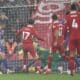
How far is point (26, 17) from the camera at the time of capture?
15.8 m

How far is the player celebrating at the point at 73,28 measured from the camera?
532 inches

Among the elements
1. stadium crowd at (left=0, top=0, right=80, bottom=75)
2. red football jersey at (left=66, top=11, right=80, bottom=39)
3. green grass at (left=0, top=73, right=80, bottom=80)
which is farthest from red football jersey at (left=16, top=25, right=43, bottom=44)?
red football jersey at (left=66, top=11, right=80, bottom=39)

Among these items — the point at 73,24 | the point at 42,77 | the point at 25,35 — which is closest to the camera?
the point at 73,24

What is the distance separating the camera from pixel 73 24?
13578mm

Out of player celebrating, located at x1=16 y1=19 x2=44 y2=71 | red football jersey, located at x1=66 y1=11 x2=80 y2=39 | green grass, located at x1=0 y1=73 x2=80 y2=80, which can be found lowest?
green grass, located at x1=0 y1=73 x2=80 y2=80

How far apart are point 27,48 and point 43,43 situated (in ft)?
2.09

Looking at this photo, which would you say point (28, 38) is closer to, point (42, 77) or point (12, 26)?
point (12, 26)

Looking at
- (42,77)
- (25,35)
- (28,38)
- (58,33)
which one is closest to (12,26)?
(25,35)

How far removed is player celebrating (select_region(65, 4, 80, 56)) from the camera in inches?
532

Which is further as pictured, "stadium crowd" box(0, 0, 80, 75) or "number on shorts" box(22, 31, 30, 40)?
"stadium crowd" box(0, 0, 80, 75)

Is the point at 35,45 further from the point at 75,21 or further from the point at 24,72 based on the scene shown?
the point at 75,21

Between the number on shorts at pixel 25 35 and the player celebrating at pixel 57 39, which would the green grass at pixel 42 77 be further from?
the number on shorts at pixel 25 35

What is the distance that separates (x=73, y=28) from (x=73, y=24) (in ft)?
0.43

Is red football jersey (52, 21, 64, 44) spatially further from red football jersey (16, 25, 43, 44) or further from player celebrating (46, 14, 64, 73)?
red football jersey (16, 25, 43, 44)
